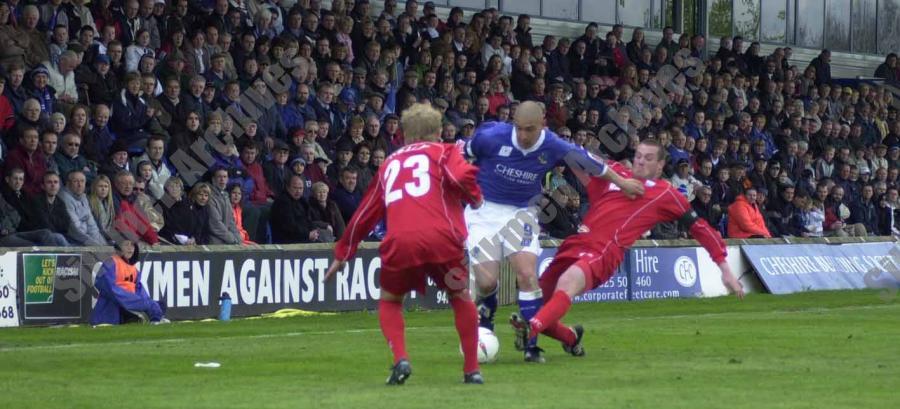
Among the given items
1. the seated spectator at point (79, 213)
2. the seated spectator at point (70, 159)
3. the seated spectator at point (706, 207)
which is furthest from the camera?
the seated spectator at point (706, 207)

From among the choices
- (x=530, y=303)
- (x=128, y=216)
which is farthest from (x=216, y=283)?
(x=530, y=303)

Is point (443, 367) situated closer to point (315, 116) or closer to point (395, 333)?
point (395, 333)

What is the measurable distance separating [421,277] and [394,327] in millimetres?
352

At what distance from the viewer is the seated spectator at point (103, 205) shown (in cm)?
1891

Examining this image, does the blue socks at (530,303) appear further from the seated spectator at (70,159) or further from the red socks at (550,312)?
the seated spectator at (70,159)

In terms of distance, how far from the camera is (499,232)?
12211 mm

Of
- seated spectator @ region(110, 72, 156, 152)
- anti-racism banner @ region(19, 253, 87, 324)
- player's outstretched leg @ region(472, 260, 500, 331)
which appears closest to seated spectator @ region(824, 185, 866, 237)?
seated spectator @ region(110, 72, 156, 152)

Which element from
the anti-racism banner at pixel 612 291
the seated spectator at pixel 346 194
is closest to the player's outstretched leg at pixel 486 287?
the seated spectator at pixel 346 194

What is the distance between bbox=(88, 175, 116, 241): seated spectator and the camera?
62.0 feet

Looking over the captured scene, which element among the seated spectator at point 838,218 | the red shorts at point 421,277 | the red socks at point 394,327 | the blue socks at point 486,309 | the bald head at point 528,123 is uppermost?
the bald head at point 528,123

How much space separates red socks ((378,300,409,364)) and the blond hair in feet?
3.44

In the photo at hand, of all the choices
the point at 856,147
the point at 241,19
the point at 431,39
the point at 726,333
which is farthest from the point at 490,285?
the point at 856,147

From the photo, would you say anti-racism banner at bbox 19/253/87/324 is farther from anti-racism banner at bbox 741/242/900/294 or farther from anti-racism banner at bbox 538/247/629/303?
anti-racism banner at bbox 741/242/900/294

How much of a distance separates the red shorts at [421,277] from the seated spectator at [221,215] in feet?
34.5
